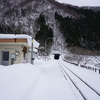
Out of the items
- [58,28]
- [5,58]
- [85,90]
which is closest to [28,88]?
[85,90]

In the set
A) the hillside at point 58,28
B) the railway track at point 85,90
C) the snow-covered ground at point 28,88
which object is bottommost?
the railway track at point 85,90

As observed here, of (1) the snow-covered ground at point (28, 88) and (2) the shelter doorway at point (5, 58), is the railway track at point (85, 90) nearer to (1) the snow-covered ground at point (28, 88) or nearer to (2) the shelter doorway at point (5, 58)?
(1) the snow-covered ground at point (28, 88)

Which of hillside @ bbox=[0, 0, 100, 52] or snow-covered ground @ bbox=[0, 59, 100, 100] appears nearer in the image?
snow-covered ground @ bbox=[0, 59, 100, 100]

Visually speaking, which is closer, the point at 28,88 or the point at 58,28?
the point at 28,88

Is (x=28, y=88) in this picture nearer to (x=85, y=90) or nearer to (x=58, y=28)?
(x=85, y=90)

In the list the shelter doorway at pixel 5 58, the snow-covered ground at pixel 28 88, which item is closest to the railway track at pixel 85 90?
the snow-covered ground at pixel 28 88

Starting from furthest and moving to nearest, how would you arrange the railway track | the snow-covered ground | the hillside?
1. the hillside
2. the railway track
3. the snow-covered ground

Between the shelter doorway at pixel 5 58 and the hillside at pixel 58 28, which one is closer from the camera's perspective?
the shelter doorway at pixel 5 58

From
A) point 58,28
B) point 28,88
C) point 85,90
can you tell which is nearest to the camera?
point 28,88

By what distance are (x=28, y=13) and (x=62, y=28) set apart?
50903mm

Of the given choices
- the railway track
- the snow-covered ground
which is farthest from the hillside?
the snow-covered ground

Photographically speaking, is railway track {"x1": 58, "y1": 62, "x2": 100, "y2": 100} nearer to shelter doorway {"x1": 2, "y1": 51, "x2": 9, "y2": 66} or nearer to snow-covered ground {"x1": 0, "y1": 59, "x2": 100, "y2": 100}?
snow-covered ground {"x1": 0, "y1": 59, "x2": 100, "y2": 100}

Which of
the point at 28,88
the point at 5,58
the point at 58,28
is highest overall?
the point at 58,28

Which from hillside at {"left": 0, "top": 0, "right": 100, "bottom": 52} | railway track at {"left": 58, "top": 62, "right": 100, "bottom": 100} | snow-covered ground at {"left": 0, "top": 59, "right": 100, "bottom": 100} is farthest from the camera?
hillside at {"left": 0, "top": 0, "right": 100, "bottom": 52}
